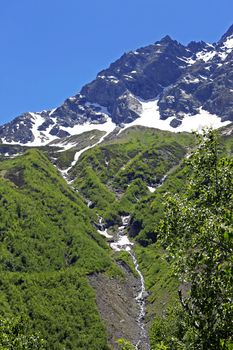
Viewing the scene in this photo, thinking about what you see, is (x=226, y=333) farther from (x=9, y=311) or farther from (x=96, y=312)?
(x=96, y=312)

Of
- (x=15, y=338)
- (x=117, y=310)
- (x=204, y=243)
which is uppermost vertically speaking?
(x=15, y=338)

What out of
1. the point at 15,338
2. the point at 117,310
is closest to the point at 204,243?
the point at 15,338

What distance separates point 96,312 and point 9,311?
115 feet

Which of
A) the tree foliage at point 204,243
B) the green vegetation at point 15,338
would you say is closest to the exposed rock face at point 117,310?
the green vegetation at point 15,338

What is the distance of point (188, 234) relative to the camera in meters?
25.1

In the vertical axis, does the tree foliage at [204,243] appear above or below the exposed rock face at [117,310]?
above

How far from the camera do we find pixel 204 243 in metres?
22.6

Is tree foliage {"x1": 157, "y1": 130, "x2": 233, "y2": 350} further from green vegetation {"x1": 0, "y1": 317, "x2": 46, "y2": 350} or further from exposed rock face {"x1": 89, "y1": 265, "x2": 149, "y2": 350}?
exposed rock face {"x1": 89, "y1": 265, "x2": 149, "y2": 350}

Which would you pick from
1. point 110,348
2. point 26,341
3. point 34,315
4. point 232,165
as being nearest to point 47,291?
point 34,315

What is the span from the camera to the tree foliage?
22.1 meters

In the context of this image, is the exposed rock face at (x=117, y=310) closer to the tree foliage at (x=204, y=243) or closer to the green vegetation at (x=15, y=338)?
the green vegetation at (x=15, y=338)

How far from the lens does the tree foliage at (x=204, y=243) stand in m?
22.1

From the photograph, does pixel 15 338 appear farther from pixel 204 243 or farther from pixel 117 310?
pixel 117 310

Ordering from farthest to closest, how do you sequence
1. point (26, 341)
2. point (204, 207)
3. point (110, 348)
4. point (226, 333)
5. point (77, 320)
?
point (77, 320) < point (110, 348) < point (26, 341) < point (204, 207) < point (226, 333)
